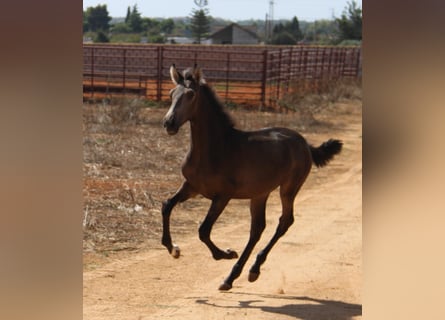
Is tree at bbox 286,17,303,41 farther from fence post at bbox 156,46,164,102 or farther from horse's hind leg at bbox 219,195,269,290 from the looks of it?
horse's hind leg at bbox 219,195,269,290

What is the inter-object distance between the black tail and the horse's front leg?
1436mm

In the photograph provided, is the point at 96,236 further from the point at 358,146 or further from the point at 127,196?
the point at 358,146

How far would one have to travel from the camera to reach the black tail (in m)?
7.83

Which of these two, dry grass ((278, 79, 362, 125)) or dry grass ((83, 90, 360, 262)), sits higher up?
dry grass ((278, 79, 362, 125))

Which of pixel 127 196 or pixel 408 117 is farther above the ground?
pixel 408 117

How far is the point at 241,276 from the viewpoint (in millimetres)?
7832

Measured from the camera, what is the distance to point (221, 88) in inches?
982

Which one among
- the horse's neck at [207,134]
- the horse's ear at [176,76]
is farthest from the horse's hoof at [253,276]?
the horse's ear at [176,76]

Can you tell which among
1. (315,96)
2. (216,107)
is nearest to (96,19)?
(315,96)

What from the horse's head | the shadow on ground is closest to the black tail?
the horse's head

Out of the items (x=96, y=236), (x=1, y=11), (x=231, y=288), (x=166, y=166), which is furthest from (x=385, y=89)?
(x=166, y=166)

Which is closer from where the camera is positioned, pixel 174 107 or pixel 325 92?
pixel 174 107

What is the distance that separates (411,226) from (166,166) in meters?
11.8

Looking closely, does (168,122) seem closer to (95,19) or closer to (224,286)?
(224,286)
